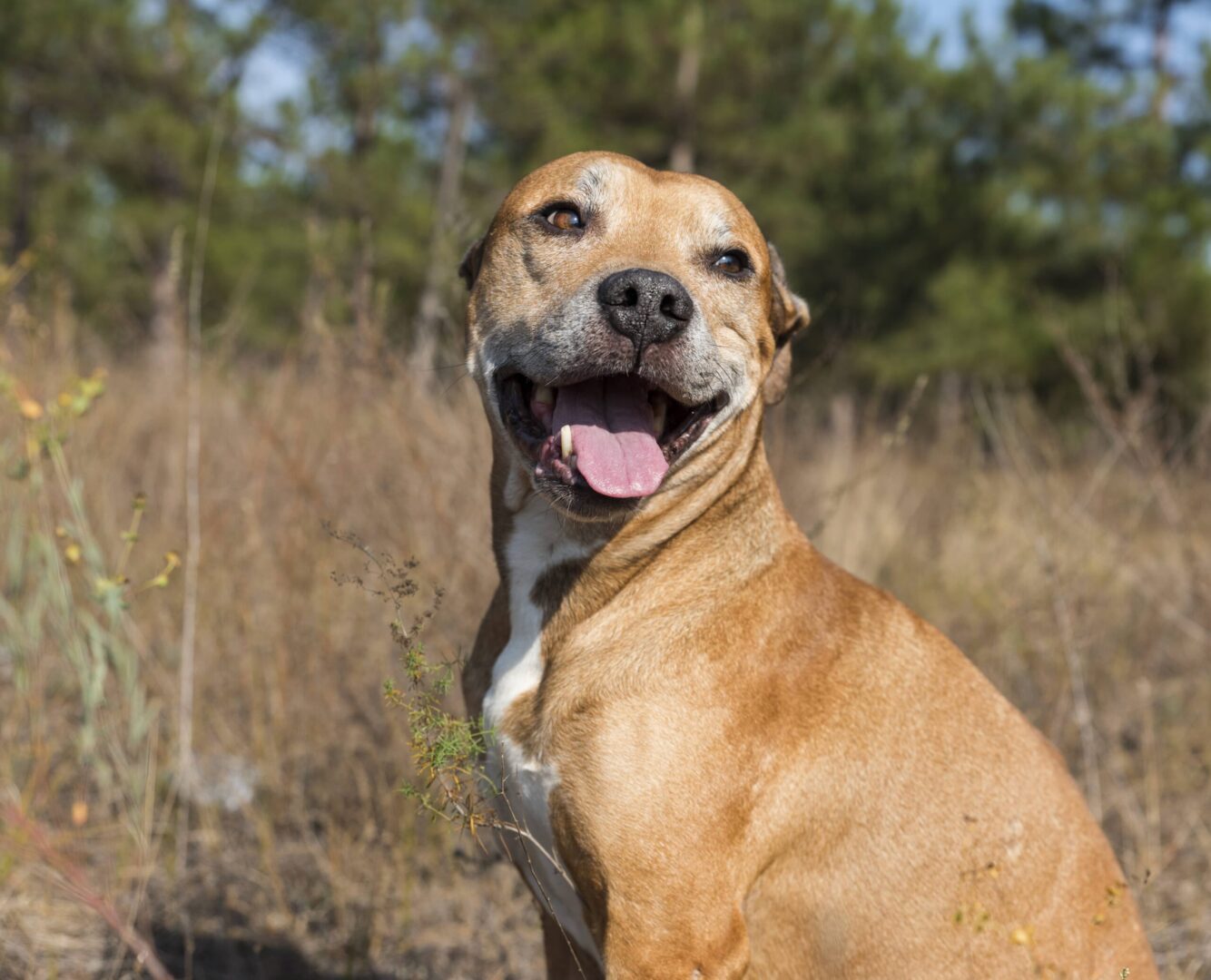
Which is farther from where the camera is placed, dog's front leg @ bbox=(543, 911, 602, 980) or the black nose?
dog's front leg @ bbox=(543, 911, 602, 980)

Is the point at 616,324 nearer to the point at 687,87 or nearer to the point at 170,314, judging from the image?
the point at 170,314

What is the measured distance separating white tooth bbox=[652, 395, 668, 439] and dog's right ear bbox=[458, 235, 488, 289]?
66 centimetres

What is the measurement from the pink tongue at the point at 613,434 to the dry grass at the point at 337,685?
1417mm

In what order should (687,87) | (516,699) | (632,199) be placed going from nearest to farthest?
(516,699) → (632,199) → (687,87)

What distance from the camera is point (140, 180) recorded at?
1861 centimetres

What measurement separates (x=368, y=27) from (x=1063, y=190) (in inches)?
400

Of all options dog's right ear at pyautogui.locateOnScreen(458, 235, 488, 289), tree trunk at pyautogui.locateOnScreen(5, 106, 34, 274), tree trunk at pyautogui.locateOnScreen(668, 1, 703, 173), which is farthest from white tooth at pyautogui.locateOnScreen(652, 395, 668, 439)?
tree trunk at pyautogui.locateOnScreen(5, 106, 34, 274)

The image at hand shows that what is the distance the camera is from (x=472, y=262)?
3.04 meters

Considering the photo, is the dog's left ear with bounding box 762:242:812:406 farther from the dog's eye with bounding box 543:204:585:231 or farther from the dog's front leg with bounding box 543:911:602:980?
the dog's front leg with bounding box 543:911:602:980

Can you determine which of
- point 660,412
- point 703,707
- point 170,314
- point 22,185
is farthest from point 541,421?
point 22,185

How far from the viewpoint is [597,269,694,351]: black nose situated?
→ 2.41 meters

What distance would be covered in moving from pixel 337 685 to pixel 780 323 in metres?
2.33

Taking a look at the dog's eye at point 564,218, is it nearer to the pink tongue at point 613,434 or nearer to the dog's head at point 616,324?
the dog's head at point 616,324

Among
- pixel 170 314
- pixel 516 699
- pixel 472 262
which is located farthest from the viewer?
pixel 170 314
